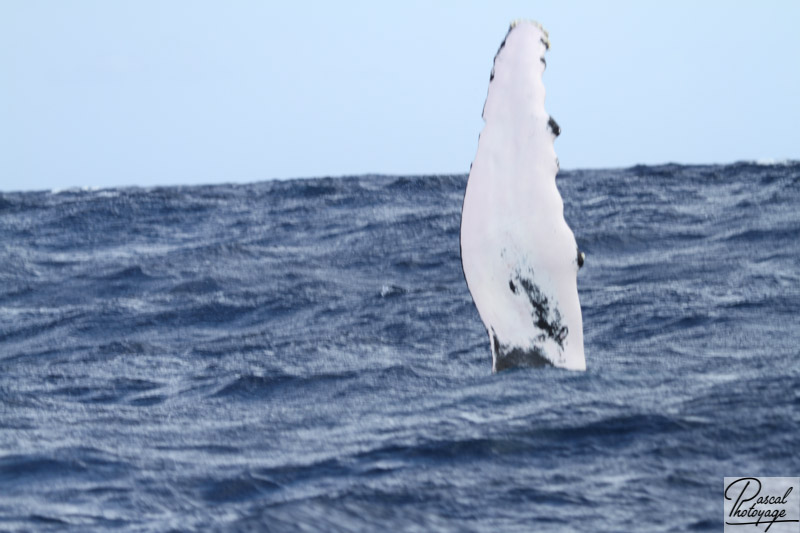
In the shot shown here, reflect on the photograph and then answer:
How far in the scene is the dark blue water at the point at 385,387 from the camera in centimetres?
560

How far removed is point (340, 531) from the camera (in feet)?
17.0

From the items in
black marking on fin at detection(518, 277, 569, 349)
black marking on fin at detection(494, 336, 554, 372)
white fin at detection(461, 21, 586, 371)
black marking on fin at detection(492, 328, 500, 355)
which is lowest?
black marking on fin at detection(494, 336, 554, 372)

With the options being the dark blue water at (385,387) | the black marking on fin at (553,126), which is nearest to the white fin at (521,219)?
the black marking on fin at (553,126)

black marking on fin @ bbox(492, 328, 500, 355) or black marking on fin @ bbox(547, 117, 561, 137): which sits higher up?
black marking on fin @ bbox(547, 117, 561, 137)

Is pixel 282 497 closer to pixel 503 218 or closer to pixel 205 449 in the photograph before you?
pixel 205 449

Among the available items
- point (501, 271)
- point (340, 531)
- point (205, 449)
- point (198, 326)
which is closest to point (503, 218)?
point (501, 271)

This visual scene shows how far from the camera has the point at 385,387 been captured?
882 cm

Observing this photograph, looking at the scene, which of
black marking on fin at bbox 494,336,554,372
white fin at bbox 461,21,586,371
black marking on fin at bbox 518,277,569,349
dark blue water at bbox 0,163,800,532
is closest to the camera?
dark blue water at bbox 0,163,800,532

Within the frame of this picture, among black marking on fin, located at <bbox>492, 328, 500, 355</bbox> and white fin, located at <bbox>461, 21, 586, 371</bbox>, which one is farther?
black marking on fin, located at <bbox>492, 328, 500, 355</bbox>

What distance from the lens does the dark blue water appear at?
5.60 metres
